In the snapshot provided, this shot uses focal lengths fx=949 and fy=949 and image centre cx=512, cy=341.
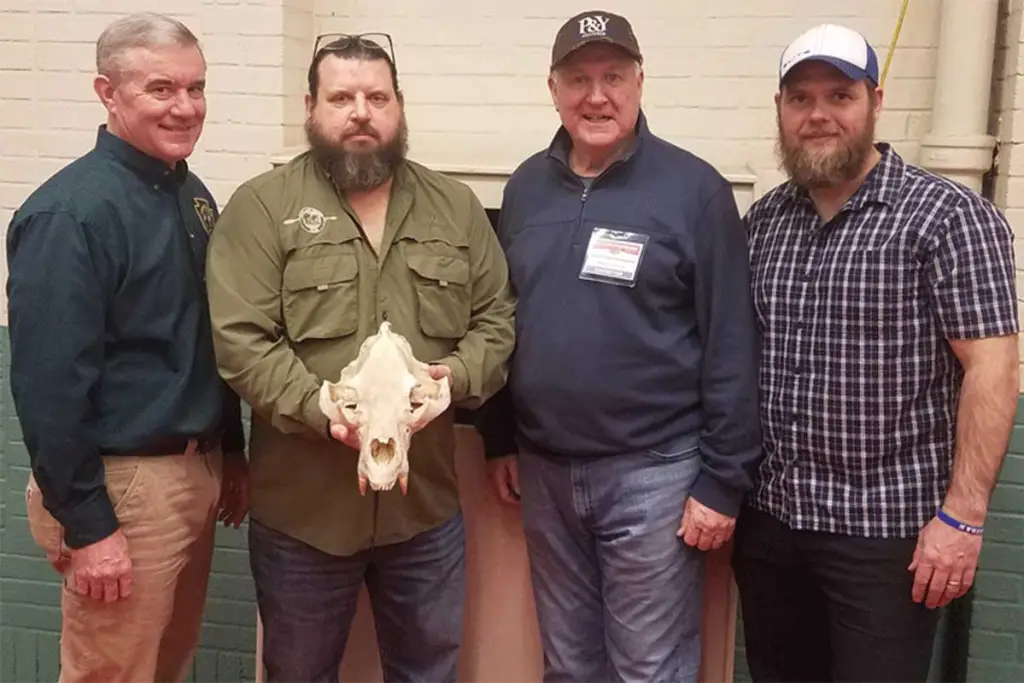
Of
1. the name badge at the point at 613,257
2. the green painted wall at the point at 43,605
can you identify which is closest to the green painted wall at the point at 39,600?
the green painted wall at the point at 43,605

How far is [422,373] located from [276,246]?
417mm

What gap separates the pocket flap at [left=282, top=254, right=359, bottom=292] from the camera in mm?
1939

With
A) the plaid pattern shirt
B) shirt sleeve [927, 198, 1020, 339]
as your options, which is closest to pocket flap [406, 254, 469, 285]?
the plaid pattern shirt

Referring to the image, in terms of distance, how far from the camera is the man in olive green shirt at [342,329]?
6.36 feet

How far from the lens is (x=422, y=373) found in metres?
1.85

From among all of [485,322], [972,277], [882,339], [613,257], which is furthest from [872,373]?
Result: [485,322]

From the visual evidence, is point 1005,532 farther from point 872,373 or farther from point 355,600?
point 355,600

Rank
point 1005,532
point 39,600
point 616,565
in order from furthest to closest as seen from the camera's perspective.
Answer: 1. point 39,600
2. point 1005,532
3. point 616,565

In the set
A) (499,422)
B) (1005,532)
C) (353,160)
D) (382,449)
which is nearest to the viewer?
(382,449)

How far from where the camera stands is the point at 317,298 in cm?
195

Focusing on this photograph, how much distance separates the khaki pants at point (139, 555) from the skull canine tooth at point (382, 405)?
446 mm

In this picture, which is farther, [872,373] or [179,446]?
[179,446]

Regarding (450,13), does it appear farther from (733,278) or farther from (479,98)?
(733,278)

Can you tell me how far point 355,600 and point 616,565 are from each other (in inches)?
23.5
